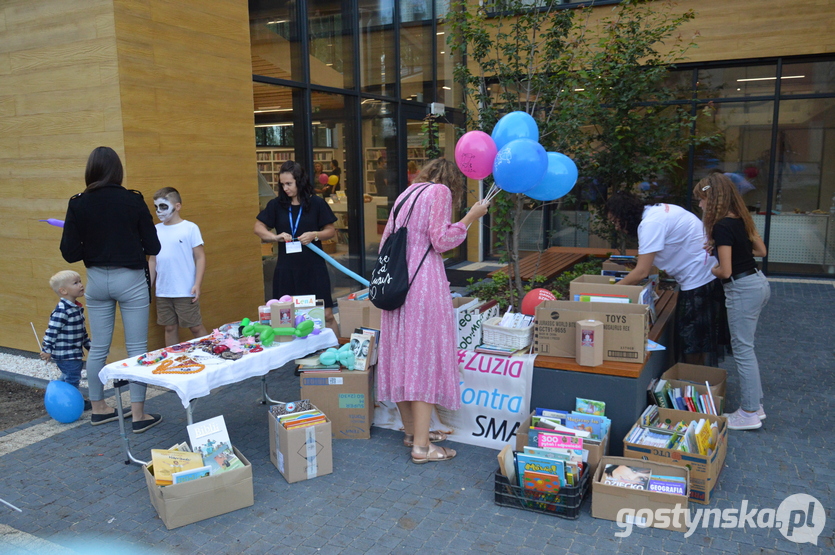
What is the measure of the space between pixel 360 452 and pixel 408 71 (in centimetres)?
702

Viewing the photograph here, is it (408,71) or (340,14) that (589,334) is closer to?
(340,14)

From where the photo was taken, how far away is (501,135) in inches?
170

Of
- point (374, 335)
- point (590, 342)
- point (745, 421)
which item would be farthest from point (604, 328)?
point (374, 335)

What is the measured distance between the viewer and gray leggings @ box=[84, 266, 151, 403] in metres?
4.20

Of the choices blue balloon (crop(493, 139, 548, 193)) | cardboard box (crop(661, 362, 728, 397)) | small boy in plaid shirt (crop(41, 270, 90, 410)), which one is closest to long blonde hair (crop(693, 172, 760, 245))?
cardboard box (crop(661, 362, 728, 397))

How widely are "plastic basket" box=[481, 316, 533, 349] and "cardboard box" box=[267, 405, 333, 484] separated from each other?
4.02 ft

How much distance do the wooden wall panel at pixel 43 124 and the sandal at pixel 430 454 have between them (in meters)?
3.33

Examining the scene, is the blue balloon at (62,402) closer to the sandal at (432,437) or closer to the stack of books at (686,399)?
the sandal at (432,437)

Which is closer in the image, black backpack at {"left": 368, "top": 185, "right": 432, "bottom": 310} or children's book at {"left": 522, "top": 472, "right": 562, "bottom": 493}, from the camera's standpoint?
children's book at {"left": 522, "top": 472, "right": 562, "bottom": 493}

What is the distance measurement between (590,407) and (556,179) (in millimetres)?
1483

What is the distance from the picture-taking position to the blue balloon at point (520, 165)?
12.6ft

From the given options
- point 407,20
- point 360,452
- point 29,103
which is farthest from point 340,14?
point 360,452

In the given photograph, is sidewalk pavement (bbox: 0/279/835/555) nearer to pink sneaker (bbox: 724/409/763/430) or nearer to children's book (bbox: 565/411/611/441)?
pink sneaker (bbox: 724/409/763/430)

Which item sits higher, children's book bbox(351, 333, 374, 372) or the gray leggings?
the gray leggings
